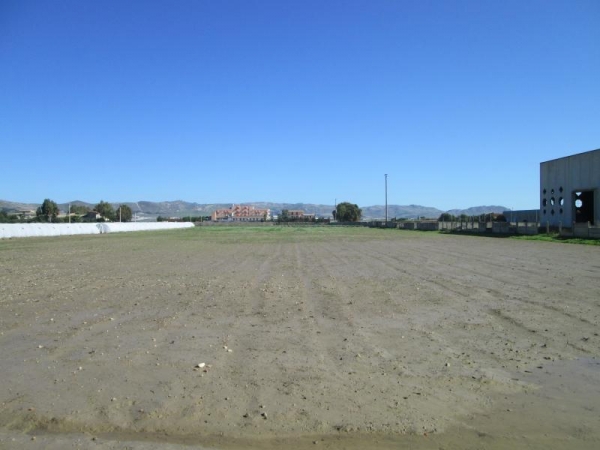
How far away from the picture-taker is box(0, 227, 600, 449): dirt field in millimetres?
4789

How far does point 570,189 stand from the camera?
1980 inches

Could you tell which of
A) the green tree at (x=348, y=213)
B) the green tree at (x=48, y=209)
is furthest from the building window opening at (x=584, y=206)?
the green tree at (x=348, y=213)

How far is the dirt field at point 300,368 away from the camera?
479cm

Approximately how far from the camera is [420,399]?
553 cm

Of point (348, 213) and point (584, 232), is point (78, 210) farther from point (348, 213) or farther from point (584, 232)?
point (584, 232)

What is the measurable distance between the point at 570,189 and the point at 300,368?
51199 mm

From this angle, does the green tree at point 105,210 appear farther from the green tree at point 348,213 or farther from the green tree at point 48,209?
the green tree at point 348,213

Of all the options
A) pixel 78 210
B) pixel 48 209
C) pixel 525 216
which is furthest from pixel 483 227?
pixel 78 210

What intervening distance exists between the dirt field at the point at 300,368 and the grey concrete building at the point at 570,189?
38.5 metres

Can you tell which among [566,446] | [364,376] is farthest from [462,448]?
[364,376]

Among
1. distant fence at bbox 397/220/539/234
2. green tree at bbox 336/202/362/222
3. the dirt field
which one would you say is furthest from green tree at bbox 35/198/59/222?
the dirt field

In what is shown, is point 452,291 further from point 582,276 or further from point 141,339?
point 141,339

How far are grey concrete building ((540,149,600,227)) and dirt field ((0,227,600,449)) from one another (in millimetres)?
Answer: 38509

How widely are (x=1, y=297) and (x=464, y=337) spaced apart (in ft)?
35.4
